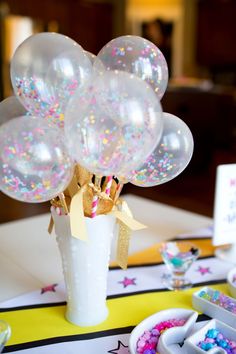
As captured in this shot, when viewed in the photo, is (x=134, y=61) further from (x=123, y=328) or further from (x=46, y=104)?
(x=123, y=328)

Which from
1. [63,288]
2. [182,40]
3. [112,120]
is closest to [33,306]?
[63,288]

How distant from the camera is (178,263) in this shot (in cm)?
98

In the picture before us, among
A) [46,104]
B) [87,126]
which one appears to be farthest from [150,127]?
[46,104]

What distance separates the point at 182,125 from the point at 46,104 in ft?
0.80

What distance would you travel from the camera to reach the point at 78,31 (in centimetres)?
586

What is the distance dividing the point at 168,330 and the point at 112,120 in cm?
37

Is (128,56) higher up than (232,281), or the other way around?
(128,56)

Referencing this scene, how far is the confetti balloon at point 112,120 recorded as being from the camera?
602 mm

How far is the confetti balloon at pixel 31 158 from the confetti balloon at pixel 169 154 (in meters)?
Answer: 0.15

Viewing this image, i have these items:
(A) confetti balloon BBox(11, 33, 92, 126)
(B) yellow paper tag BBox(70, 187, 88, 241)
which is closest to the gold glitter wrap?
(B) yellow paper tag BBox(70, 187, 88, 241)

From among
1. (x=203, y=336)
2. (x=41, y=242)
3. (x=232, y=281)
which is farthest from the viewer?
(x=41, y=242)

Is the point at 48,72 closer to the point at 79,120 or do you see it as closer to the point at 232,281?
the point at 79,120

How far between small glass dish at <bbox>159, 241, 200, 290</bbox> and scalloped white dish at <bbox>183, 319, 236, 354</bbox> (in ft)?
0.67

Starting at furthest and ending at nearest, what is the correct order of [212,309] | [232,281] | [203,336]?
1. [232,281]
2. [212,309]
3. [203,336]
